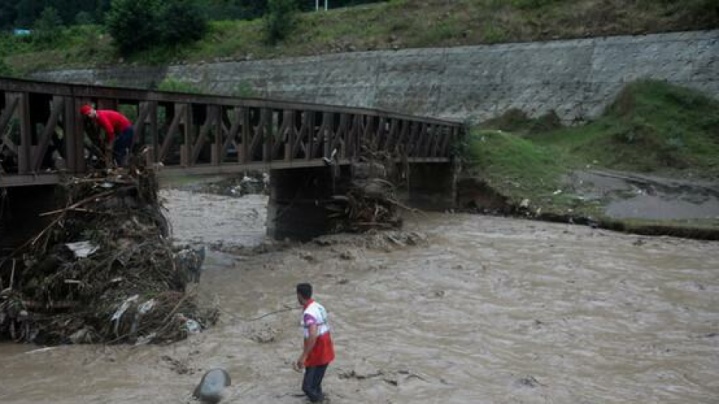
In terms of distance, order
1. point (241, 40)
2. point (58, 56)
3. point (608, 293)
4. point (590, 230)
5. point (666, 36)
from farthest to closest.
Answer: point (58, 56), point (241, 40), point (666, 36), point (590, 230), point (608, 293)

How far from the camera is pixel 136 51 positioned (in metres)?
52.4

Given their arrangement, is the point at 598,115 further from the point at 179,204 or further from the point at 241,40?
the point at 241,40

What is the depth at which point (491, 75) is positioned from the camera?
3481cm

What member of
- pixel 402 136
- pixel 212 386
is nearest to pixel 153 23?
pixel 402 136

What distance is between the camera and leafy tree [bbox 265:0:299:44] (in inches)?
1802

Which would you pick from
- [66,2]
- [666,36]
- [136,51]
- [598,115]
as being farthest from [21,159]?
[66,2]

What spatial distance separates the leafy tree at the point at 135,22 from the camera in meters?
51.5

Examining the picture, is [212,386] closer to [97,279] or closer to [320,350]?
[320,350]

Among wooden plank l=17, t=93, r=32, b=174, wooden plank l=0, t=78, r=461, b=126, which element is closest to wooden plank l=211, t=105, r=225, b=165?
wooden plank l=0, t=78, r=461, b=126

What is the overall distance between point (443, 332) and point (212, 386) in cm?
393

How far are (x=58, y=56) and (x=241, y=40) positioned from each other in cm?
1917

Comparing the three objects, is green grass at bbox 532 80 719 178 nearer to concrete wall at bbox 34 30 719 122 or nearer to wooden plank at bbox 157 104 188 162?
concrete wall at bbox 34 30 719 122

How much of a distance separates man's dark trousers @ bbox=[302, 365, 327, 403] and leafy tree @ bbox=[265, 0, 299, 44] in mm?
41139

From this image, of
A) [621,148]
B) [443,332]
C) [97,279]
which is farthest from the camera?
[621,148]
